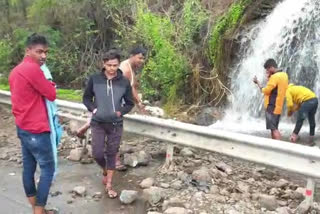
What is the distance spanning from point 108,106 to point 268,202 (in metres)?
2.13

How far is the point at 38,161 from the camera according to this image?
4.72 m

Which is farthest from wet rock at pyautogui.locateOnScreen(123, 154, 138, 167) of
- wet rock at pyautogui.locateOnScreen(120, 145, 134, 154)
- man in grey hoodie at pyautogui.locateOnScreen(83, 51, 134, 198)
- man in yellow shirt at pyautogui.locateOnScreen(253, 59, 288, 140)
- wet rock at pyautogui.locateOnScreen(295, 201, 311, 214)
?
man in yellow shirt at pyautogui.locateOnScreen(253, 59, 288, 140)

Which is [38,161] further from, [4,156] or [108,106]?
[4,156]

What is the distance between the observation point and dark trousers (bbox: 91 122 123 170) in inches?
217

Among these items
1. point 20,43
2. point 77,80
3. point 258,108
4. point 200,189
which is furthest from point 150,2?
point 200,189

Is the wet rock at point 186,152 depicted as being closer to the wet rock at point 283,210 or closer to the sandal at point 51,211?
the wet rock at point 283,210

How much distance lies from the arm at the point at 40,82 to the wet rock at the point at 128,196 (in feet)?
4.78

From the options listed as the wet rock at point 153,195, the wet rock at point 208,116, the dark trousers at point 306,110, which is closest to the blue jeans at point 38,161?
the wet rock at point 153,195

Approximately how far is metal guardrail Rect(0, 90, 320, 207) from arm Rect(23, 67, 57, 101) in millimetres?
2024

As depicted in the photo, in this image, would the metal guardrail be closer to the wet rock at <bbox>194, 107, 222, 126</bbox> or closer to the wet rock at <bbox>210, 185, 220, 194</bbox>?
the wet rock at <bbox>210, 185, 220, 194</bbox>

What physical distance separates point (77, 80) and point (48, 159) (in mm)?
11688

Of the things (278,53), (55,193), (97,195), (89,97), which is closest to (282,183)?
(97,195)

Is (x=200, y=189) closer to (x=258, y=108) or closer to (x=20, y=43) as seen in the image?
(x=258, y=108)

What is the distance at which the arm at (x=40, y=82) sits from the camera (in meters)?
4.44
